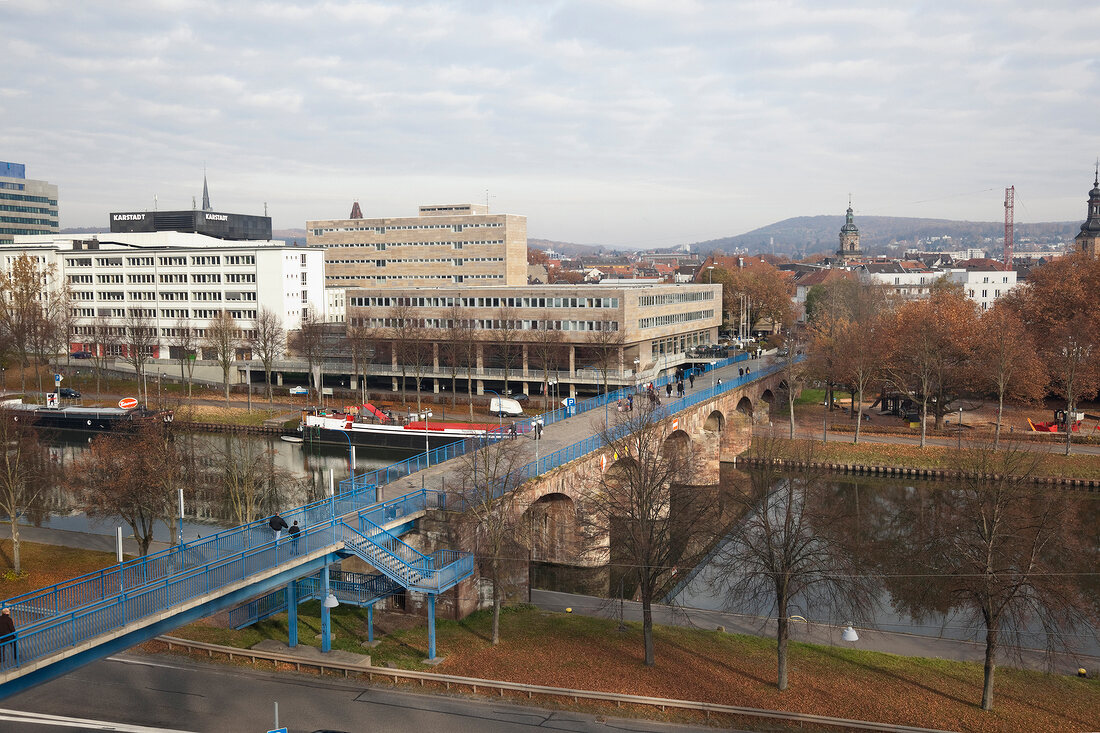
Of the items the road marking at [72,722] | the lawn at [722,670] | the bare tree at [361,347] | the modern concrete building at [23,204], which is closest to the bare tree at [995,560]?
the lawn at [722,670]

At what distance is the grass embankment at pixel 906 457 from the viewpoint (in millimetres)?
52125

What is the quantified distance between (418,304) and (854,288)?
53746mm

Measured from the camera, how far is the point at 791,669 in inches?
985

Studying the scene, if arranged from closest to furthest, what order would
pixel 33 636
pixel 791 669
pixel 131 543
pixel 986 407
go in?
pixel 33 636
pixel 791 669
pixel 131 543
pixel 986 407

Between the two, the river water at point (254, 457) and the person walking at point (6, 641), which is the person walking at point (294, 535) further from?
the river water at point (254, 457)

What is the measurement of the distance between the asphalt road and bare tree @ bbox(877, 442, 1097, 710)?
8.84 metres

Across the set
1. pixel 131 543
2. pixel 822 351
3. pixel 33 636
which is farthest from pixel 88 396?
pixel 33 636

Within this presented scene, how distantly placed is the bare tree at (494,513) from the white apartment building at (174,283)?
221 ft

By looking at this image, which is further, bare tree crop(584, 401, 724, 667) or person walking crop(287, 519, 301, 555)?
bare tree crop(584, 401, 724, 667)

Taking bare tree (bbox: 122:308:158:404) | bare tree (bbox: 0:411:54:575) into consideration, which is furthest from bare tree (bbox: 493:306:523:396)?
bare tree (bbox: 0:411:54:575)

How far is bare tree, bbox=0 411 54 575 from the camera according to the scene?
33312 mm

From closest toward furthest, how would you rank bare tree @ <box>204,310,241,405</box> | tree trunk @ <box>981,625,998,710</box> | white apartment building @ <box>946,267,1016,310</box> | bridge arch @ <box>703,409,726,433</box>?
tree trunk @ <box>981,625,998,710</box> < bridge arch @ <box>703,409,726,433</box> < bare tree @ <box>204,310,241,405</box> < white apartment building @ <box>946,267,1016,310</box>

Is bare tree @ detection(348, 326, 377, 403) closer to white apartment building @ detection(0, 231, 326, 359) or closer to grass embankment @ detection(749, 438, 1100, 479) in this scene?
white apartment building @ detection(0, 231, 326, 359)

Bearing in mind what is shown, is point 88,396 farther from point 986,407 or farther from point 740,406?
point 986,407
